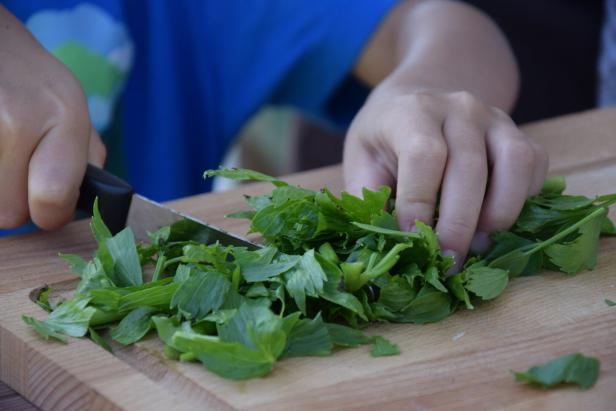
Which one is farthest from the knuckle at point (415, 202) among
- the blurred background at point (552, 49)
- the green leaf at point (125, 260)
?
the blurred background at point (552, 49)

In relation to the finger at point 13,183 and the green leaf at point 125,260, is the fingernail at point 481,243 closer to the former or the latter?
the green leaf at point 125,260

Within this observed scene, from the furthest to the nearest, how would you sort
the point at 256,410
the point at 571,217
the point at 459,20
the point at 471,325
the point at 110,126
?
the point at 110,126 → the point at 459,20 → the point at 571,217 → the point at 471,325 → the point at 256,410

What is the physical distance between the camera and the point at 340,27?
192 centimetres

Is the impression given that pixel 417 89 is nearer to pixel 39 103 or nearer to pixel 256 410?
pixel 39 103

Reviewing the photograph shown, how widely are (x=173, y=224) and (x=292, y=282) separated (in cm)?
27

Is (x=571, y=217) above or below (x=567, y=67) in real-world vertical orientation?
above

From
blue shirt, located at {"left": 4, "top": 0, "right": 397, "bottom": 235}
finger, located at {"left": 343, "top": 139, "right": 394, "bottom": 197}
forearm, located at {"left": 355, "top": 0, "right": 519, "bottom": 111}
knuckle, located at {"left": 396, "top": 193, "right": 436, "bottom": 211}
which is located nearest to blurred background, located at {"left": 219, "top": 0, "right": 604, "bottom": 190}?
Answer: blue shirt, located at {"left": 4, "top": 0, "right": 397, "bottom": 235}

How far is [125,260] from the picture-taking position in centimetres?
97

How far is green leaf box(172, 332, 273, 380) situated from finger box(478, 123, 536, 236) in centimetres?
38

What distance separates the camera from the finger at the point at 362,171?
3.84 feet

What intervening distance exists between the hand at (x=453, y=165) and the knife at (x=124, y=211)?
0.22m

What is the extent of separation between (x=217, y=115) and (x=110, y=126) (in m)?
0.33

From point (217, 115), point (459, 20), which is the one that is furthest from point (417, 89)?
point (217, 115)

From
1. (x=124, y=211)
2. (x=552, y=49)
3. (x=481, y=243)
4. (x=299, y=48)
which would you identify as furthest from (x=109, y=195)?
(x=552, y=49)
